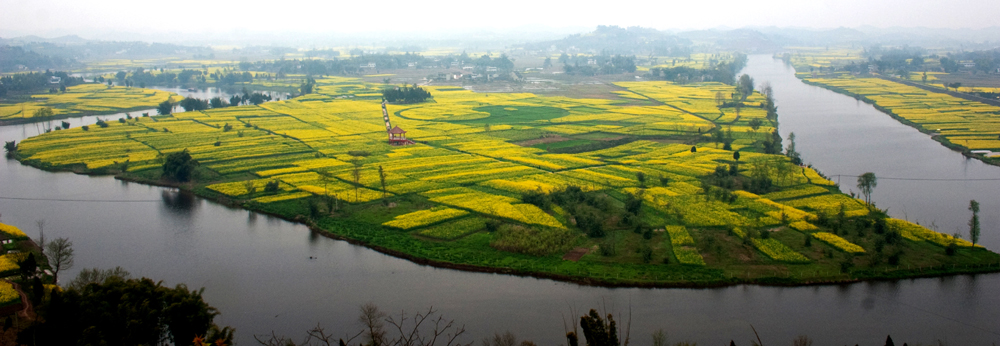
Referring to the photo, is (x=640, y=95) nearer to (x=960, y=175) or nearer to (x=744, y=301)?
(x=960, y=175)

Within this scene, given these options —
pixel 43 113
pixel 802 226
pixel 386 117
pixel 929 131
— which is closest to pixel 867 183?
pixel 802 226

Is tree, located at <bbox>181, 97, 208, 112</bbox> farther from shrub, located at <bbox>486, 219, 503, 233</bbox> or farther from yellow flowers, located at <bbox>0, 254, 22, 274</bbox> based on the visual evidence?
shrub, located at <bbox>486, 219, 503, 233</bbox>

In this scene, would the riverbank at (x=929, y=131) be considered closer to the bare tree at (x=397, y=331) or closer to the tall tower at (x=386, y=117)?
the bare tree at (x=397, y=331)

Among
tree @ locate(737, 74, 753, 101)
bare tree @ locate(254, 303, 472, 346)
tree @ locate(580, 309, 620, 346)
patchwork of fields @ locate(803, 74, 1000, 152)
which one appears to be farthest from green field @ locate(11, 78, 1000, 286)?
tree @ locate(737, 74, 753, 101)

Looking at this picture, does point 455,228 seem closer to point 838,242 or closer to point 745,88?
point 838,242

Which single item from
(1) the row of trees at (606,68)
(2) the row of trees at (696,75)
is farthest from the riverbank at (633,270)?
(1) the row of trees at (606,68)

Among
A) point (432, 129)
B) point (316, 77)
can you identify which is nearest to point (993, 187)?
point (432, 129)
